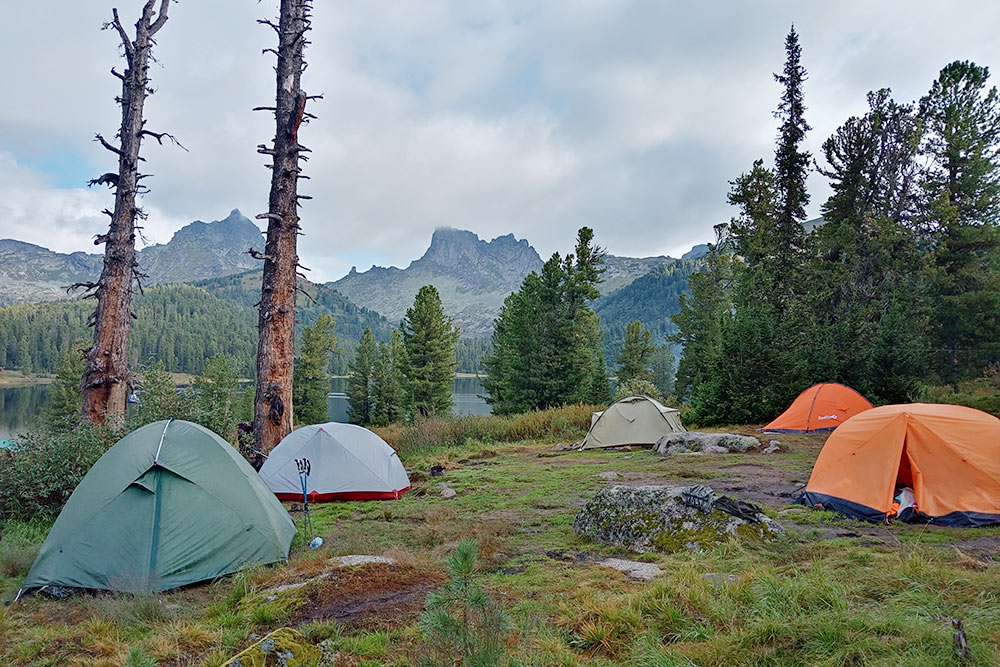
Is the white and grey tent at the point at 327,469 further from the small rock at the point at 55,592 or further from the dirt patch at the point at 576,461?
the dirt patch at the point at 576,461

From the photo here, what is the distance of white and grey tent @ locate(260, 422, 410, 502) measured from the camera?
9477 millimetres

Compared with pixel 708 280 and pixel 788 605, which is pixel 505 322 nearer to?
pixel 708 280

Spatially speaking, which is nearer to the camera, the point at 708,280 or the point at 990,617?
the point at 990,617

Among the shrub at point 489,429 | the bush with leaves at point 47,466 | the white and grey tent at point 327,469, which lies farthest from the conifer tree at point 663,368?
the bush with leaves at point 47,466

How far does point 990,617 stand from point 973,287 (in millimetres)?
26179

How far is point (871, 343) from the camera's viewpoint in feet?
57.7

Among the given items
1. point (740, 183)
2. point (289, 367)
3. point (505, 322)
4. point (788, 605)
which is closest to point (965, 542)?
point (788, 605)

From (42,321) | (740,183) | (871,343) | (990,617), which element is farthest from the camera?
(42,321)

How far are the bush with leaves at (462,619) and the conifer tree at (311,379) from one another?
1765 inches

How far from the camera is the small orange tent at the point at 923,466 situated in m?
6.57

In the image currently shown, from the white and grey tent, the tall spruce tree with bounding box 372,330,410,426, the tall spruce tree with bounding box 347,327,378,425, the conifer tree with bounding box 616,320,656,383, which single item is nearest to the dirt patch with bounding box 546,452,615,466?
the white and grey tent

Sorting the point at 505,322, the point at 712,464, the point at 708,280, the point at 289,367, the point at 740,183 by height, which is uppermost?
the point at 740,183

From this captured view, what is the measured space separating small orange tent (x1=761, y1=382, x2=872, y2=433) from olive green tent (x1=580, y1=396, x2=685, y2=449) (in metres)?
3.55

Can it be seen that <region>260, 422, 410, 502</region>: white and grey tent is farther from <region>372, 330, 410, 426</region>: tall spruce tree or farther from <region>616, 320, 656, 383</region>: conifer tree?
<region>616, 320, 656, 383</region>: conifer tree
